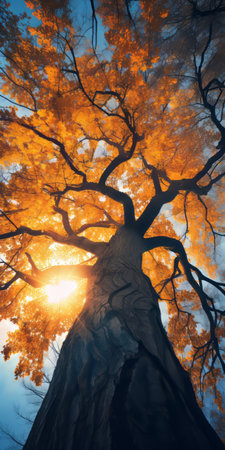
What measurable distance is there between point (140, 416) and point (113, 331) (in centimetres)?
56

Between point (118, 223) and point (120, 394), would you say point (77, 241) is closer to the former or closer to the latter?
point (118, 223)

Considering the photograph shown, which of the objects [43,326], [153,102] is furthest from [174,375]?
[153,102]

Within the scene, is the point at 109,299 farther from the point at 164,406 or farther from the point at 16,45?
the point at 16,45

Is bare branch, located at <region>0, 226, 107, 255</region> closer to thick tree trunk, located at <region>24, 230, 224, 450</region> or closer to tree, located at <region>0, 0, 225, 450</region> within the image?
tree, located at <region>0, 0, 225, 450</region>

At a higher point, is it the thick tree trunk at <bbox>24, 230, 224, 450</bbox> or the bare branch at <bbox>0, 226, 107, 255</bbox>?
the bare branch at <bbox>0, 226, 107, 255</bbox>

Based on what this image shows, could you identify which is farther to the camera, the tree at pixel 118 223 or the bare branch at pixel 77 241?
the bare branch at pixel 77 241

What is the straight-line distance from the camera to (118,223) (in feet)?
14.2


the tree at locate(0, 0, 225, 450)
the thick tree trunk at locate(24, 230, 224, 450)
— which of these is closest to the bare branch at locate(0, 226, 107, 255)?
the tree at locate(0, 0, 225, 450)

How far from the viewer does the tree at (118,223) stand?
0.91m

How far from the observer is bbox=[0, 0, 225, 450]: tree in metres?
0.91

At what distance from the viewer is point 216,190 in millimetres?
6332

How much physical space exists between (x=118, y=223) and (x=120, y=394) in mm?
3595

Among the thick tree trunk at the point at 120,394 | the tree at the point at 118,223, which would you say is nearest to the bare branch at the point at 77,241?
the tree at the point at 118,223

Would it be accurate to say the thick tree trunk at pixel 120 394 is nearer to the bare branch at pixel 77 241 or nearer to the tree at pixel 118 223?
the tree at pixel 118 223
